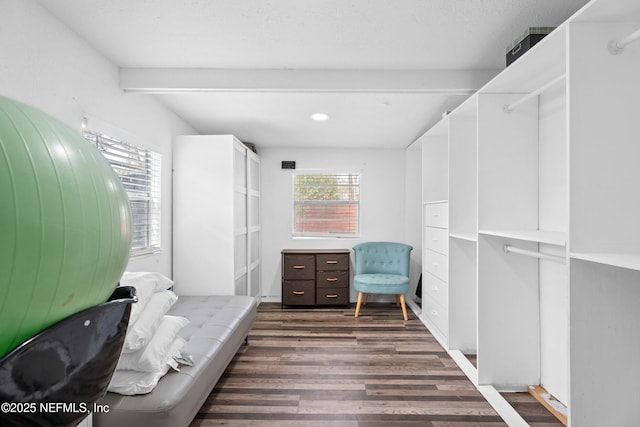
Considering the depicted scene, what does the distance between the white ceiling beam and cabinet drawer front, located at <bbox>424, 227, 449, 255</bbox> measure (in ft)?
4.48

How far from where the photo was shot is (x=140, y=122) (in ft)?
9.86

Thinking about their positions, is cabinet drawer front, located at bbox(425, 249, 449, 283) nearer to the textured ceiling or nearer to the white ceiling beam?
the textured ceiling

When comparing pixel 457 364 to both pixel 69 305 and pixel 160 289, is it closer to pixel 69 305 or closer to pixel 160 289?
pixel 160 289

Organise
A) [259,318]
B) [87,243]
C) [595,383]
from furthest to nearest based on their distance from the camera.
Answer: [259,318]
[595,383]
[87,243]

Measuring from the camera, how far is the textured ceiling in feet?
6.26

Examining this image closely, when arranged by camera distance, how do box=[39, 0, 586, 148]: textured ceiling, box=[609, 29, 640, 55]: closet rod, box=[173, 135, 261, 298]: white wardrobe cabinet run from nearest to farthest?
box=[609, 29, 640, 55]: closet rod, box=[39, 0, 586, 148]: textured ceiling, box=[173, 135, 261, 298]: white wardrobe cabinet

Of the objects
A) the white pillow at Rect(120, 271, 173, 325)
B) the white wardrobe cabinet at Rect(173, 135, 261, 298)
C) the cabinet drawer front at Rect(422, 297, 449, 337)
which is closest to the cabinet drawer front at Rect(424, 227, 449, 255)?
the cabinet drawer front at Rect(422, 297, 449, 337)

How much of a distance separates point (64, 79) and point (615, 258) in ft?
9.03

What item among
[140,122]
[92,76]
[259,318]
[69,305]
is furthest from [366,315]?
[69,305]

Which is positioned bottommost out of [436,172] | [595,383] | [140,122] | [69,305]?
[595,383]

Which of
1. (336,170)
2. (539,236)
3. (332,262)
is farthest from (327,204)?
(539,236)

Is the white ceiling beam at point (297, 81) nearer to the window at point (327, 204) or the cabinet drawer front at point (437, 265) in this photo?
the cabinet drawer front at point (437, 265)

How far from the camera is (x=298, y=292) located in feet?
16.1

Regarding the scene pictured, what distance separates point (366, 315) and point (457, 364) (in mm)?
1621
